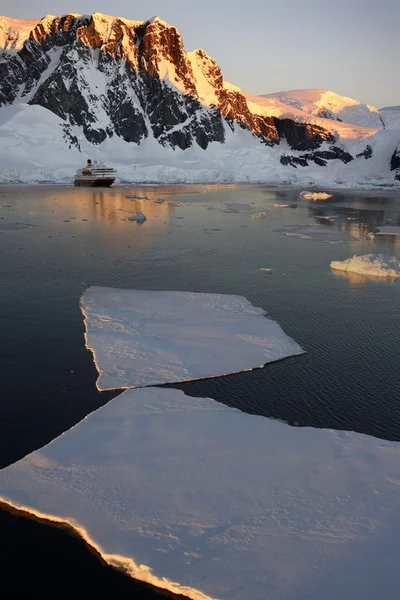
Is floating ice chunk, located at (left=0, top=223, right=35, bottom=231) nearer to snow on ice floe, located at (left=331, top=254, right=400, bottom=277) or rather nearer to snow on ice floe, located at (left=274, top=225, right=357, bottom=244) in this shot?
snow on ice floe, located at (left=274, top=225, right=357, bottom=244)

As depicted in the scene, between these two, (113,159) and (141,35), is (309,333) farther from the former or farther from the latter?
(141,35)

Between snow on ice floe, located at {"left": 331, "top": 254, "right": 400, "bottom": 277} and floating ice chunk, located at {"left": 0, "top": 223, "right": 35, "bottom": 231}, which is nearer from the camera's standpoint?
snow on ice floe, located at {"left": 331, "top": 254, "right": 400, "bottom": 277}

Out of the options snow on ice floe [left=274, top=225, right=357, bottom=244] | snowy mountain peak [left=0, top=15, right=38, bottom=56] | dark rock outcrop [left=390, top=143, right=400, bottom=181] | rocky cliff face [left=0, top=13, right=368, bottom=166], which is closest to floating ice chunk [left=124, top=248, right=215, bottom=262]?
snow on ice floe [left=274, top=225, right=357, bottom=244]

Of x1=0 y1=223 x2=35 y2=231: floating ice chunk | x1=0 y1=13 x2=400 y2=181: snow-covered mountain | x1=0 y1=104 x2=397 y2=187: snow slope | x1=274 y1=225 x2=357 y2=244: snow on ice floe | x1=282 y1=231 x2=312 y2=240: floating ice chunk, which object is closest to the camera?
x1=274 y1=225 x2=357 y2=244: snow on ice floe

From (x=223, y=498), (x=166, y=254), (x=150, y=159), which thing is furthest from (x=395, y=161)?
(x=223, y=498)

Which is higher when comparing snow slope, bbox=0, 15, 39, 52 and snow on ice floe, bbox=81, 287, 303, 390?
snow slope, bbox=0, 15, 39, 52

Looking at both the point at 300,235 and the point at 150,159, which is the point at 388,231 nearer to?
the point at 300,235

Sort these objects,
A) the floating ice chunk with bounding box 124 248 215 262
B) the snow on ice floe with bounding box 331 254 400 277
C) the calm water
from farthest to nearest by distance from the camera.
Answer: the floating ice chunk with bounding box 124 248 215 262 < the snow on ice floe with bounding box 331 254 400 277 < the calm water
